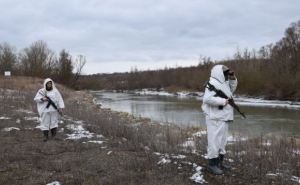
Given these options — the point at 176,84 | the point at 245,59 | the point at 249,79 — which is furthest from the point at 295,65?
the point at 176,84

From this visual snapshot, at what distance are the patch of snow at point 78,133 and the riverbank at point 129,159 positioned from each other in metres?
0.03

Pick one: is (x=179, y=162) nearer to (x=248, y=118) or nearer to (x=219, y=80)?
(x=219, y=80)

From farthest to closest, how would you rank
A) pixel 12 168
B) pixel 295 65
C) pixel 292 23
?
pixel 292 23 < pixel 295 65 < pixel 12 168

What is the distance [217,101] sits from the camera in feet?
24.4

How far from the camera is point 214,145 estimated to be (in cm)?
757

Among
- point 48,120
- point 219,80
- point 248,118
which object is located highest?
point 219,80

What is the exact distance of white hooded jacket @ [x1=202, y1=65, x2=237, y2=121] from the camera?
752cm

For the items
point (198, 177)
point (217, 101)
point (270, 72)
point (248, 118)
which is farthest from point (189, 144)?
point (270, 72)

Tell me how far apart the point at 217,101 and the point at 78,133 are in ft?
22.8

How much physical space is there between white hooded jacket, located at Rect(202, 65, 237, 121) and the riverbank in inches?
39.8

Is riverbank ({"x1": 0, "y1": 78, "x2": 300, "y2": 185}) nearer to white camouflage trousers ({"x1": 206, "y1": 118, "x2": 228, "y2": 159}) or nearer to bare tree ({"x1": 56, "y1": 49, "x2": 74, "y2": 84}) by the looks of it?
white camouflage trousers ({"x1": 206, "y1": 118, "x2": 228, "y2": 159})

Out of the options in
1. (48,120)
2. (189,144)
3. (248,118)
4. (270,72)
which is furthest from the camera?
(270,72)

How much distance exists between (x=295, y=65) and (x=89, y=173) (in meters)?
65.2

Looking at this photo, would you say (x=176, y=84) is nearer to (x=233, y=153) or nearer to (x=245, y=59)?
(x=245, y=59)
